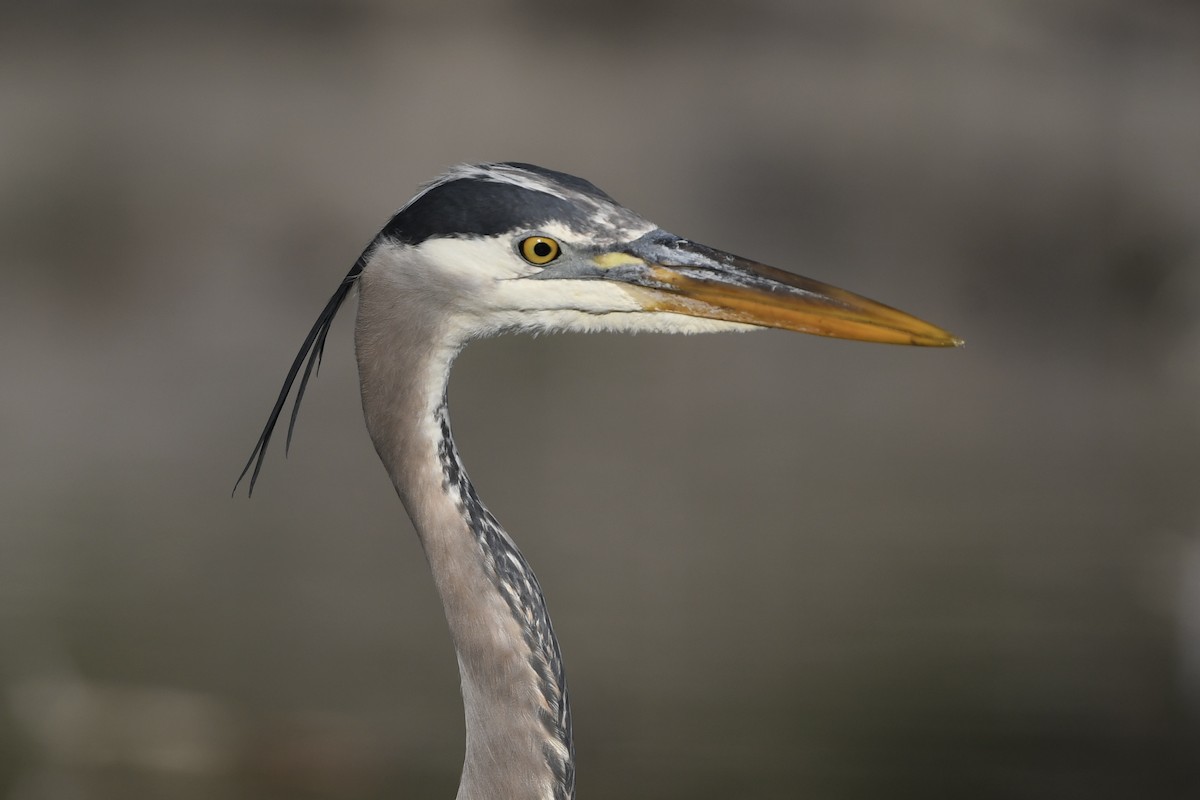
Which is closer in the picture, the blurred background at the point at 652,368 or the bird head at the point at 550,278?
the bird head at the point at 550,278

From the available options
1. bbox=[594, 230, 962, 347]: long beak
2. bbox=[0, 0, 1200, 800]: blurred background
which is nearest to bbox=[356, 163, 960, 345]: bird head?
bbox=[594, 230, 962, 347]: long beak

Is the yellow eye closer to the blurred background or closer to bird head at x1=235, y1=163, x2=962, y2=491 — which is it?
bird head at x1=235, y1=163, x2=962, y2=491

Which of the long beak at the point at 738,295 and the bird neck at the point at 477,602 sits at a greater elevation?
the long beak at the point at 738,295

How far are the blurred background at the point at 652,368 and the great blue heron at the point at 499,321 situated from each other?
3.03 m

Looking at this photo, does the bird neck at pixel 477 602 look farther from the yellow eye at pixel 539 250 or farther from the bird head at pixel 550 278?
the yellow eye at pixel 539 250

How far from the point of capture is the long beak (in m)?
1.87

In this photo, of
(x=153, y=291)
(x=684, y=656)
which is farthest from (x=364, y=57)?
(x=684, y=656)

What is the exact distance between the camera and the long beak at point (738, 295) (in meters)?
1.87

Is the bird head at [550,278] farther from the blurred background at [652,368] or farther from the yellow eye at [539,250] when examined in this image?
the blurred background at [652,368]

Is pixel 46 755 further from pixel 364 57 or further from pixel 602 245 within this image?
pixel 364 57

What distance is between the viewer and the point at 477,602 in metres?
1.81

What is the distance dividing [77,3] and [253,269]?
6.36ft

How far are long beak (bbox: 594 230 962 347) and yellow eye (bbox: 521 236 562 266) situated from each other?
0.21 feet

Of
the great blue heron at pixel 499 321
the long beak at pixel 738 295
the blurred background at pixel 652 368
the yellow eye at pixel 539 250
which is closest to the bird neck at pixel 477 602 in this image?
the great blue heron at pixel 499 321
